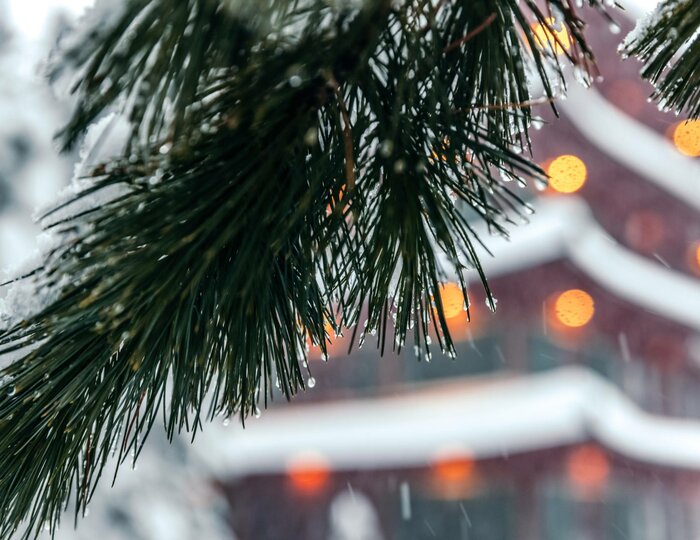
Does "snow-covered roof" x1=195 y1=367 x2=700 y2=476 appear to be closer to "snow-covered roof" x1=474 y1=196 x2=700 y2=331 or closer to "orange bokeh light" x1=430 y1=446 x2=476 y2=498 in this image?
"orange bokeh light" x1=430 y1=446 x2=476 y2=498

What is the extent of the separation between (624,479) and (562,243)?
219cm

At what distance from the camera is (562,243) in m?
5.80

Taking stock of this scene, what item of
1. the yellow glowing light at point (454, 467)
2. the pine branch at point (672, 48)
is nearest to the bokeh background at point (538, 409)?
the yellow glowing light at point (454, 467)

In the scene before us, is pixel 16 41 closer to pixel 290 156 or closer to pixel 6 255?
pixel 6 255

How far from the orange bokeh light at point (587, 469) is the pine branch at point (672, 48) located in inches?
223

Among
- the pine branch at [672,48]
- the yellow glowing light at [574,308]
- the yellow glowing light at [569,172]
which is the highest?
the yellow glowing light at [569,172]

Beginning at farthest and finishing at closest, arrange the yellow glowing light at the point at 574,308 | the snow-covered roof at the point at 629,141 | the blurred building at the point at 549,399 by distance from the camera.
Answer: the snow-covered roof at the point at 629,141
the yellow glowing light at the point at 574,308
the blurred building at the point at 549,399

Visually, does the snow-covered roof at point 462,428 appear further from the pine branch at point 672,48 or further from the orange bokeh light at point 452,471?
the pine branch at point 672,48

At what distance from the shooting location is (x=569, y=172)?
665cm

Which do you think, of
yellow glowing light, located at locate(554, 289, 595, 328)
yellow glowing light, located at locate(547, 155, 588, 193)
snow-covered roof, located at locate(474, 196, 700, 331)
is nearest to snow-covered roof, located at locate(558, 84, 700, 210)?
yellow glowing light, located at locate(547, 155, 588, 193)

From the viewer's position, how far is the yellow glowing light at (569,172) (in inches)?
259

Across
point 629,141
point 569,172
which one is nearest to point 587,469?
point 569,172

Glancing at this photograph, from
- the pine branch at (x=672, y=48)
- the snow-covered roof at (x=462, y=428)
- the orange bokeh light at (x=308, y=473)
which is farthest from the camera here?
the orange bokeh light at (x=308, y=473)

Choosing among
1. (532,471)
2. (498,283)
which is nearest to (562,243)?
(498,283)
